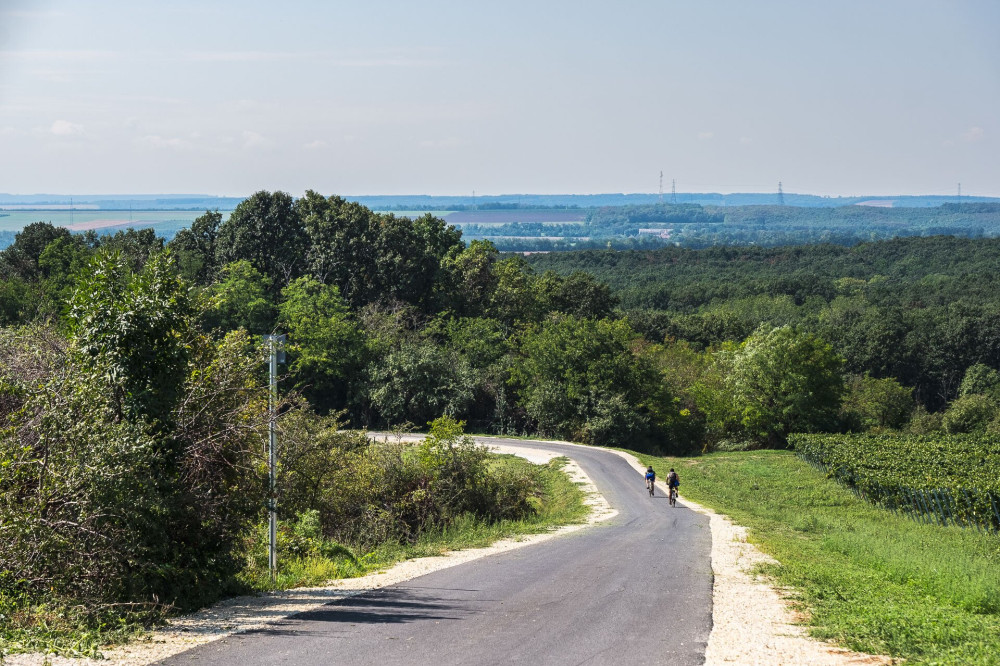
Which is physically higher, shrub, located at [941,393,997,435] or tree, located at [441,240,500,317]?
tree, located at [441,240,500,317]

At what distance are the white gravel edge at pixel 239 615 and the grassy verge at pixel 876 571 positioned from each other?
7220 mm

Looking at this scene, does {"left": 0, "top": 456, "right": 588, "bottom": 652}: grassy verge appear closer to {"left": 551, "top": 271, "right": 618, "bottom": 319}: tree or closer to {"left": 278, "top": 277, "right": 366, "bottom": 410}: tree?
{"left": 278, "top": 277, "right": 366, "bottom": 410}: tree

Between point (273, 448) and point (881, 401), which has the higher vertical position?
point (273, 448)

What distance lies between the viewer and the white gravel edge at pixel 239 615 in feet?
38.1

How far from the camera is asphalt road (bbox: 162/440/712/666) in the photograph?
12.3 meters

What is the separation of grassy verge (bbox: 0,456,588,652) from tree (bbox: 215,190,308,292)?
1760 inches

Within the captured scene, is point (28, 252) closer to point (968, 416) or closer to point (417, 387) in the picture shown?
point (417, 387)

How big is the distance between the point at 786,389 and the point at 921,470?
21.9 meters

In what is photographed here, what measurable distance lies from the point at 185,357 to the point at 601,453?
4029 cm

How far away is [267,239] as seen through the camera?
237 feet

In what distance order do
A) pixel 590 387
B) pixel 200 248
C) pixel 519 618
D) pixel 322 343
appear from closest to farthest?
1. pixel 519 618
2. pixel 590 387
3. pixel 322 343
4. pixel 200 248

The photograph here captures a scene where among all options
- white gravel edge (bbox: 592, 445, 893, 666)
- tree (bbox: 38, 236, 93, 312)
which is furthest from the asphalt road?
tree (bbox: 38, 236, 93, 312)

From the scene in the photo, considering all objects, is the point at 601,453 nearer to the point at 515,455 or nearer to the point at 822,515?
the point at 515,455

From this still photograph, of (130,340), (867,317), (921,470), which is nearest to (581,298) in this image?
(921,470)
